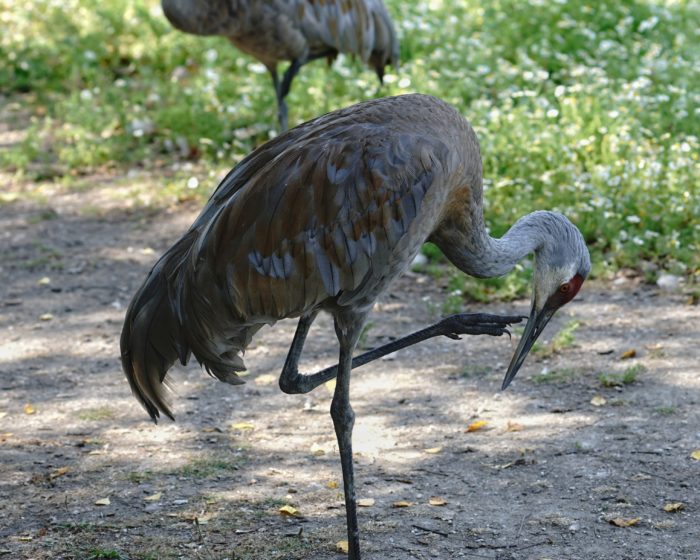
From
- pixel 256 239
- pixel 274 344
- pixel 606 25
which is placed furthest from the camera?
pixel 606 25

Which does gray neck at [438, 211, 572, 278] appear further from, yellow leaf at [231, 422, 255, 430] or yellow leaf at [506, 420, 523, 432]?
yellow leaf at [231, 422, 255, 430]

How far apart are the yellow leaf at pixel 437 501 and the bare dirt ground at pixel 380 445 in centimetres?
1

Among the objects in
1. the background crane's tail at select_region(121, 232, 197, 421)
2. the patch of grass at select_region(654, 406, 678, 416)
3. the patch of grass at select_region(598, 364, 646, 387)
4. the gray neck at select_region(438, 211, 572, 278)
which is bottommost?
the patch of grass at select_region(598, 364, 646, 387)

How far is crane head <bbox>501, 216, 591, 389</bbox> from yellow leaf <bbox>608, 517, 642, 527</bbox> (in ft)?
2.36

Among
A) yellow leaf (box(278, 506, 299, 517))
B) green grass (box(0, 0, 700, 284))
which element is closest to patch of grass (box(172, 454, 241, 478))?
yellow leaf (box(278, 506, 299, 517))

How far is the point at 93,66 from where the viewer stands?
10.1 metres

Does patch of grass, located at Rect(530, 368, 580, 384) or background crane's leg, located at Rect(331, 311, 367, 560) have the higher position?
background crane's leg, located at Rect(331, 311, 367, 560)

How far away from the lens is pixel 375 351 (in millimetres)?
4711

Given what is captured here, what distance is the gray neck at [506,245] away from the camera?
4.38 meters

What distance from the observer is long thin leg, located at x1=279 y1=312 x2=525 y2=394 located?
4.45m

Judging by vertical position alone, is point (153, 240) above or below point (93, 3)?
below

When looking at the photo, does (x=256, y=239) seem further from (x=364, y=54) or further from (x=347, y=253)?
(x=364, y=54)

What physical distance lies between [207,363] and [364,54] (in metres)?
4.66

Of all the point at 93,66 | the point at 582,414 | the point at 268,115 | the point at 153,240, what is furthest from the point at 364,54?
the point at 582,414
